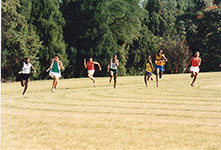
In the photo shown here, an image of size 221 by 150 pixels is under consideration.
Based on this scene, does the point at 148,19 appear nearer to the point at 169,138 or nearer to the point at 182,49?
the point at 182,49

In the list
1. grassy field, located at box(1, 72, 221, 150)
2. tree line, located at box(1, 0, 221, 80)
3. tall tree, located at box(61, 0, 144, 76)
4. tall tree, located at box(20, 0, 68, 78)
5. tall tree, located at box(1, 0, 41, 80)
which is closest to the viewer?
grassy field, located at box(1, 72, 221, 150)

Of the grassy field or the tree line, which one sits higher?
the tree line

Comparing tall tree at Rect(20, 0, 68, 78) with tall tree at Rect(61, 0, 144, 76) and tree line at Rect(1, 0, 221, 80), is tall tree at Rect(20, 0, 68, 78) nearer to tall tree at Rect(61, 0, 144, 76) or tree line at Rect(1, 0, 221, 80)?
tree line at Rect(1, 0, 221, 80)

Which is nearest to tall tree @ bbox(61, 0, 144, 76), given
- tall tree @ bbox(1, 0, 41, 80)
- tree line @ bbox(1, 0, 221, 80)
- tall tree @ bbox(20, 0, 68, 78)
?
tree line @ bbox(1, 0, 221, 80)

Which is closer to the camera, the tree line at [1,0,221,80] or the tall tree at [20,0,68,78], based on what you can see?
the tree line at [1,0,221,80]

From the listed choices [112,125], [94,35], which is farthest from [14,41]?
[112,125]

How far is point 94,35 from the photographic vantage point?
169 ft

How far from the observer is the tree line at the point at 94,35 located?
140 feet

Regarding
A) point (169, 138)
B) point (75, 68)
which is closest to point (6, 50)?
point (75, 68)

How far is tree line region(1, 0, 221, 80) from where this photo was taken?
42781mm

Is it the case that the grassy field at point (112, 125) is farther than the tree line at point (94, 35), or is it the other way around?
the tree line at point (94, 35)

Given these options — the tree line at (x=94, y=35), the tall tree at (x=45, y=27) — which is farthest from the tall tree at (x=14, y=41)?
the tall tree at (x=45, y=27)

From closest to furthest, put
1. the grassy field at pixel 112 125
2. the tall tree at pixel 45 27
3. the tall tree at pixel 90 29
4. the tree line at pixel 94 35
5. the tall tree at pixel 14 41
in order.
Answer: the grassy field at pixel 112 125, the tall tree at pixel 14 41, the tree line at pixel 94 35, the tall tree at pixel 45 27, the tall tree at pixel 90 29

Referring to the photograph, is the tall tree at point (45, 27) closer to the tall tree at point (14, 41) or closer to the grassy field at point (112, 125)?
the tall tree at point (14, 41)
